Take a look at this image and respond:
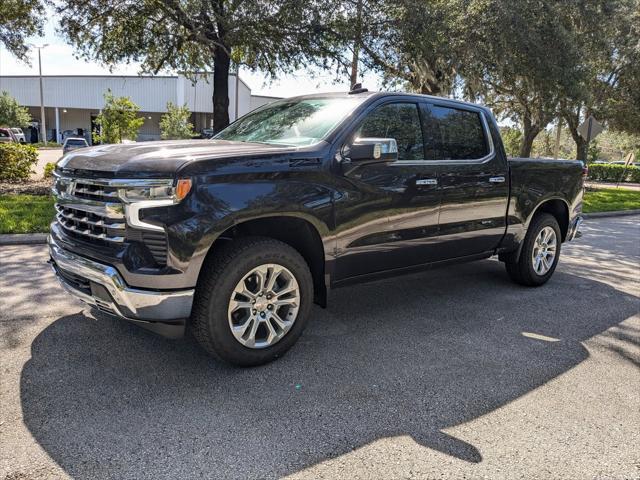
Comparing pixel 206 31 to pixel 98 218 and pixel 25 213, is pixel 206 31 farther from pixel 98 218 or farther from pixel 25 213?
pixel 98 218

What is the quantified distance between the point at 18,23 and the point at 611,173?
3743 cm

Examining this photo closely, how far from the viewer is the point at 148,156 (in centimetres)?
325

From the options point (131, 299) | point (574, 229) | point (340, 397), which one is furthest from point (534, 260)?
point (131, 299)

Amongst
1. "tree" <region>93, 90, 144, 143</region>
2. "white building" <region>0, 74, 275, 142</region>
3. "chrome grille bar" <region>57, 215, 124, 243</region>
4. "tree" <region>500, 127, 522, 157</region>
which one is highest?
"white building" <region>0, 74, 275, 142</region>

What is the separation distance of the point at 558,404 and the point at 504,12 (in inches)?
462

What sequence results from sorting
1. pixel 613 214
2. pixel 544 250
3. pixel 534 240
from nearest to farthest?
pixel 534 240 → pixel 544 250 → pixel 613 214

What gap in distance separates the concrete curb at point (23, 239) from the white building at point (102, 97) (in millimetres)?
44999

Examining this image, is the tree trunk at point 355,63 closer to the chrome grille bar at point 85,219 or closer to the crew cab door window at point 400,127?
the crew cab door window at point 400,127

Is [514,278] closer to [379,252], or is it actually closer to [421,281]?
[421,281]

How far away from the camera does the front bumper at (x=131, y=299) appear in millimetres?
3105

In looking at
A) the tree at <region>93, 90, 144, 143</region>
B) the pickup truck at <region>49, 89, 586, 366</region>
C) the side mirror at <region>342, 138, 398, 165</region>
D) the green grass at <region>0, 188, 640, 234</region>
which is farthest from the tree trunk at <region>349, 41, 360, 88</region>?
the tree at <region>93, 90, 144, 143</region>

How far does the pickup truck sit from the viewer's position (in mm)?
3115

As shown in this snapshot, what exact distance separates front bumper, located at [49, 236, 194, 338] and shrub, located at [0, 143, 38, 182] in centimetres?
1243

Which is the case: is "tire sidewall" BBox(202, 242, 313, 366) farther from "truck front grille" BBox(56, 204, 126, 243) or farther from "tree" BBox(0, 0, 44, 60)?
"tree" BBox(0, 0, 44, 60)
